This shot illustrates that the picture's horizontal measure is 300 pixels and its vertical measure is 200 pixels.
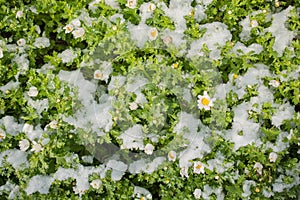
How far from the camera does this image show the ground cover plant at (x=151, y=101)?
2.75 m

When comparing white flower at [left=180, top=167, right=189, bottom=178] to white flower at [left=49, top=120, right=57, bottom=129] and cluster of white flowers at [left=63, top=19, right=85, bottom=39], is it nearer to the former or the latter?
white flower at [left=49, top=120, right=57, bottom=129]

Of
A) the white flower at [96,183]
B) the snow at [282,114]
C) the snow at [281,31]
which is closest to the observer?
the white flower at [96,183]

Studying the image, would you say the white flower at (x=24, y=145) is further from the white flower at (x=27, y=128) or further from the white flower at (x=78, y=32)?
the white flower at (x=78, y=32)

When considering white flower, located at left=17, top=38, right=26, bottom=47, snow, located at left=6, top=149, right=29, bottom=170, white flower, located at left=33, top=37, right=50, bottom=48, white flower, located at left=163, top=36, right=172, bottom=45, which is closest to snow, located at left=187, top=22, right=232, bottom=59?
white flower, located at left=163, top=36, right=172, bottom=45

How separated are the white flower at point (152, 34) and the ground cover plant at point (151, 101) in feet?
0.04

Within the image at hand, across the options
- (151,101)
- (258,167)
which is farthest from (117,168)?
(258,167)

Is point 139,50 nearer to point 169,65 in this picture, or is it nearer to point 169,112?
point 169,65

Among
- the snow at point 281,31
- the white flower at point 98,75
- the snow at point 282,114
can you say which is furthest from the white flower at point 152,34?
the snow at point 282,114

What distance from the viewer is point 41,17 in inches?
119

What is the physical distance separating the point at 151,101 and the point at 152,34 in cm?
42

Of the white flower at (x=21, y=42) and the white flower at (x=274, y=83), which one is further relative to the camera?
the white flower at (x=21, y=42)

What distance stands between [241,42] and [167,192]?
1062 millimetres

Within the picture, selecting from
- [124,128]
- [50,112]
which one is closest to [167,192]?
[124,128]

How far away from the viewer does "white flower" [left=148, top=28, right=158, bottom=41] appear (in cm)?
287
